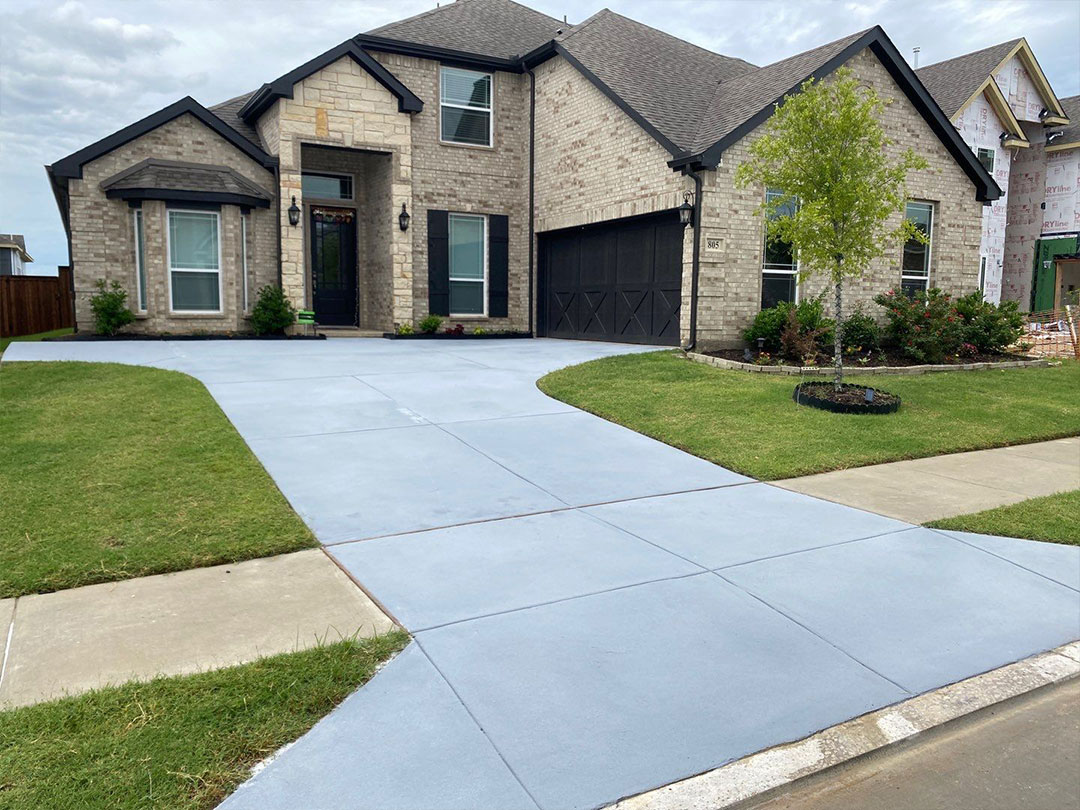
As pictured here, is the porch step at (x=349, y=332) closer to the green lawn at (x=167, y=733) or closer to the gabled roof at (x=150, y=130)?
the gabled roof at (x=150, y=130)

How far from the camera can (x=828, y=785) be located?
302 centimetres

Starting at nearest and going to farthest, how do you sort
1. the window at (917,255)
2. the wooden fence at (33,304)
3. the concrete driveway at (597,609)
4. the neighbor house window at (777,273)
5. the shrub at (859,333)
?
the concrete driveway at (597,609)
the shrub at (859,333)
the neighbor house window at (777,273)
the window at (917,255)
the wooden fence at (33,304)

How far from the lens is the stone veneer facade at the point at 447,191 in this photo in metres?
14.9

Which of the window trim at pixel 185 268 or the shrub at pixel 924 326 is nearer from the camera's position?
the shrub at pixel 924 326

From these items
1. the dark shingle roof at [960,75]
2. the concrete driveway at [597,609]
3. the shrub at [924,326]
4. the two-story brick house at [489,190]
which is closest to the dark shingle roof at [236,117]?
the two-story brick house at [489,190]

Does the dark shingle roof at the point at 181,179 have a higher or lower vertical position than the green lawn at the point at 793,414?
higher

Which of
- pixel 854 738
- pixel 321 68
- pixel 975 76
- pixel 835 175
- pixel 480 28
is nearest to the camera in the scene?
pixel 854 738

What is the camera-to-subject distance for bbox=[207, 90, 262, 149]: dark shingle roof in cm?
1866

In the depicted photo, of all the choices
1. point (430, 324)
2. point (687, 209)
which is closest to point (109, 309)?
point (430, 324)

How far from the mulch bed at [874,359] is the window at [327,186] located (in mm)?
10386

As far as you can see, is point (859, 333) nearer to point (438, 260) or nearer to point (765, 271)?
point (765, 271)

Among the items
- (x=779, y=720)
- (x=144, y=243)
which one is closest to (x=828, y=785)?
(x=779, y=720)

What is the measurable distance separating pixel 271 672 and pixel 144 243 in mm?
15564

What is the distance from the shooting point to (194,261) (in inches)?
675
